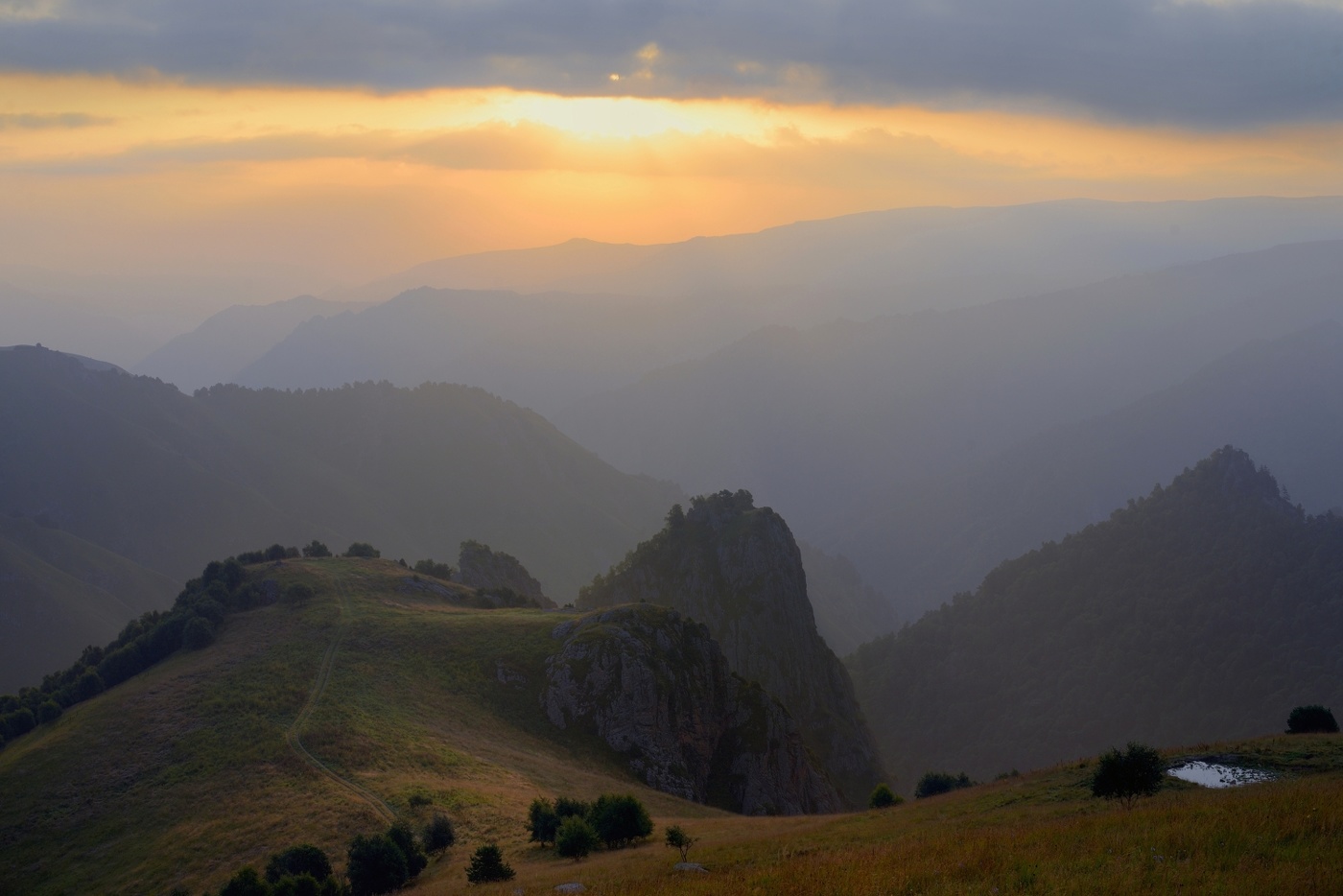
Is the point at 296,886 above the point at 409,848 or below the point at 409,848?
below

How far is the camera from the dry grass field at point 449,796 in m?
20.5

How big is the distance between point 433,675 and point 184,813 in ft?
79.1

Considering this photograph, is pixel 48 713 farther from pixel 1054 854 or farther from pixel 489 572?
pixel 1054 854

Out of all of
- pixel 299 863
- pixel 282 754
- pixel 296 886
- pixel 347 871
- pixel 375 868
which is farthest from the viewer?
pixel 282 754

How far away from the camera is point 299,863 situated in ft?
125

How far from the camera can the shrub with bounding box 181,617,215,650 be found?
7925cm

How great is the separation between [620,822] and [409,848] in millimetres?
9530

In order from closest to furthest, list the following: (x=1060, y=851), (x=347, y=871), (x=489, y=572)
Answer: (x=1060, y=851)
(x=347, y=871)
(x=489, y=572)

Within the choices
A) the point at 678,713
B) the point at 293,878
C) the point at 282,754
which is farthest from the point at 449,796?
the point at 678,713

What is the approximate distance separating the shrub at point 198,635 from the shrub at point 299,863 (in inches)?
1865

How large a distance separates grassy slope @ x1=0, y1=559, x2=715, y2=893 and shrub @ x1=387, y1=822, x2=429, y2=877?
86cm

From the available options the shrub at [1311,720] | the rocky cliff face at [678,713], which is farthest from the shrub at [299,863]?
the shrub at [1311,720]

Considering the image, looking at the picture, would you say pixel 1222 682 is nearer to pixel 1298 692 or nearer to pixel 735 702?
pixel 1298 692

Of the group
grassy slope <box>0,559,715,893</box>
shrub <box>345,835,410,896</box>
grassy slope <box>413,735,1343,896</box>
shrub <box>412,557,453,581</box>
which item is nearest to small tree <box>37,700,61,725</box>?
grassy slope <box>0,559,715,893</box>
